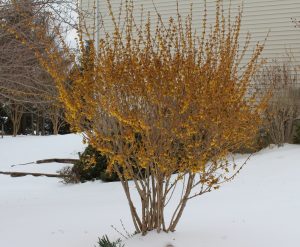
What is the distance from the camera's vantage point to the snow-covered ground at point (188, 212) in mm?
5312

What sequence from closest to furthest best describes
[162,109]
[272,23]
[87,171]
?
[162,109] → [87,171] → [272,23]

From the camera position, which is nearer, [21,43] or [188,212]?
[21,43]

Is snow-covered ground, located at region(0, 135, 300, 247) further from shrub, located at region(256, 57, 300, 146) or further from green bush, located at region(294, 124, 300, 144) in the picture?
shrub, located at region(256, 57, 300, 146)

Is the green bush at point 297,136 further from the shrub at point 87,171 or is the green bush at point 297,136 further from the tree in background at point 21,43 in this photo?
the tree in background at point 21,43

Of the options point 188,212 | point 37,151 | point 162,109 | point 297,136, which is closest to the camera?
point 162,109

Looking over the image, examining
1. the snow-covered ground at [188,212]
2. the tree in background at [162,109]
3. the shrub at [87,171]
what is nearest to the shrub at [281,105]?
the snow-covered ground at [188,212]

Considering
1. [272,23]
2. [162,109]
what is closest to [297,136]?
[272,23]

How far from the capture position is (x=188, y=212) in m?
6.73

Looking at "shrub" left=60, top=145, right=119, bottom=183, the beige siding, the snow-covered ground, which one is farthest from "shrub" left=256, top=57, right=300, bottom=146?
"shrub" left=60, top=145, right=119, bottom=183

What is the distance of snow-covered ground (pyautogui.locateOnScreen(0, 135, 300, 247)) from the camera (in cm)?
531

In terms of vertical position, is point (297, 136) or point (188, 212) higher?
point (297, 136)

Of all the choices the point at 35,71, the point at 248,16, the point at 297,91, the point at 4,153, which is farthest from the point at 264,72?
the point at 4,153

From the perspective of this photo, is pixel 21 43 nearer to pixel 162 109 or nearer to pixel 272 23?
pixel 162 109

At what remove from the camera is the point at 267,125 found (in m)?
11.1
